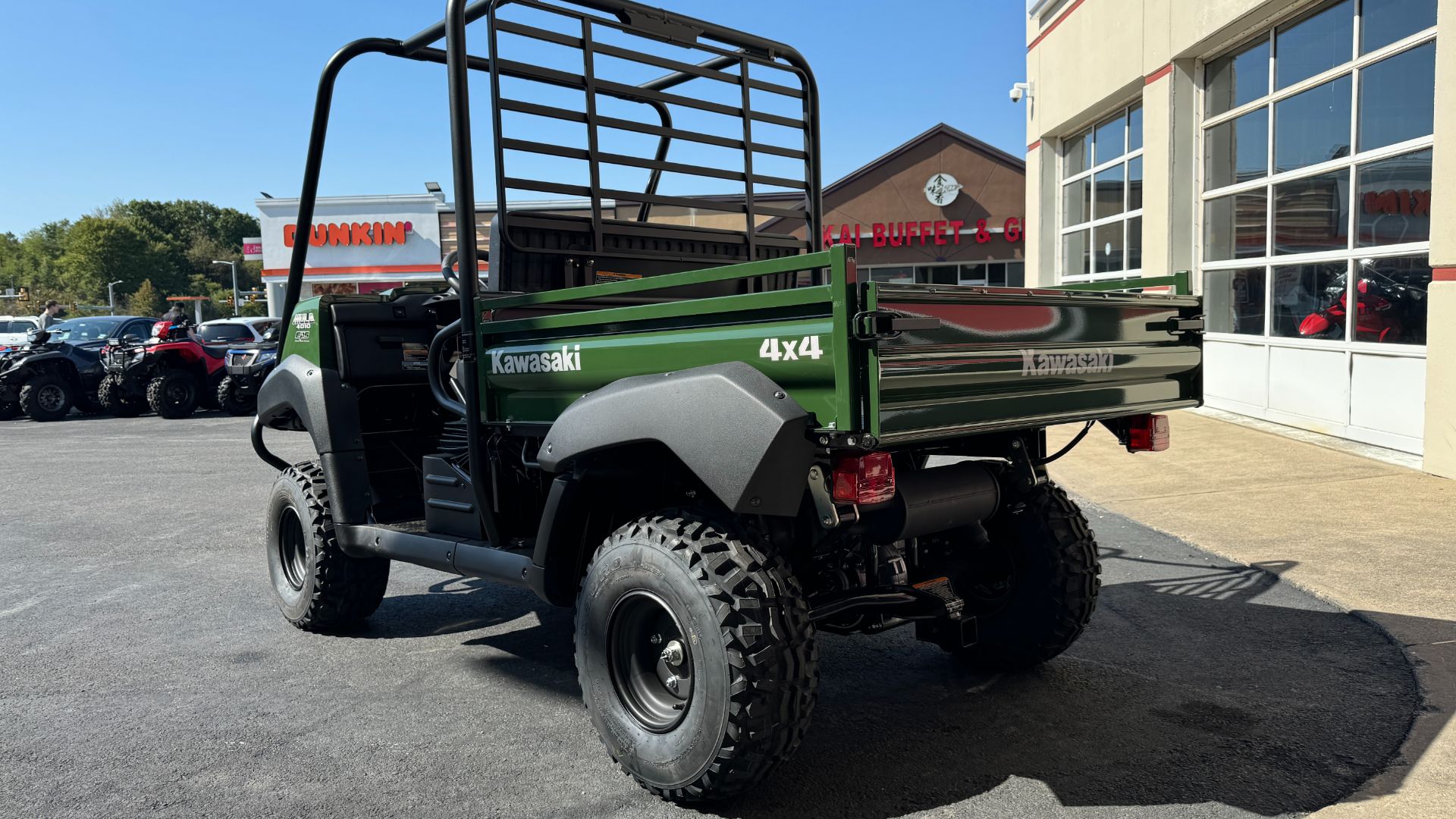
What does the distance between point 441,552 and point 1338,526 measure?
17.3 feet

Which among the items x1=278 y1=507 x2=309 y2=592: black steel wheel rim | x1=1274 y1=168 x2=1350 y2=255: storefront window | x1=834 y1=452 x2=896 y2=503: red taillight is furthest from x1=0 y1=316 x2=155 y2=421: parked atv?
x1=834 y1=452 x2=896 y2=503: red taillight

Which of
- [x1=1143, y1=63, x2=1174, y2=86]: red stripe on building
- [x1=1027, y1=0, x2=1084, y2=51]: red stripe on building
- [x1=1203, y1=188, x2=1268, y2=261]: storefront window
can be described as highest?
[x1=1027, y1=0, x2=1084, y2=51]: red stripe on building

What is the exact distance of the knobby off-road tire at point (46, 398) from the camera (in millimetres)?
16984

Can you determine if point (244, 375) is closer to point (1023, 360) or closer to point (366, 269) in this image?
point (1023, 360)

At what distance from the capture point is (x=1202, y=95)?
11.5m

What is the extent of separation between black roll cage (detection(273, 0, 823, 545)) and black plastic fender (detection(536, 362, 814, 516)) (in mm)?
998

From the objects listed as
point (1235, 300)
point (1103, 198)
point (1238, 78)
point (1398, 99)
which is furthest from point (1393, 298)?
point (1103, 198)

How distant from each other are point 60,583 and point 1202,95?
442 inches

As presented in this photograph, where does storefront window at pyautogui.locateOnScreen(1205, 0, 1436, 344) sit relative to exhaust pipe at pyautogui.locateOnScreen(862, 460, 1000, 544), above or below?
above

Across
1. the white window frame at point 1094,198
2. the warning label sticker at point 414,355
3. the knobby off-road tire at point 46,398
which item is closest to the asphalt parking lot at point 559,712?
the warning label sticker at point 414,355

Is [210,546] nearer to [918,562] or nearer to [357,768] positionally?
[357,768]

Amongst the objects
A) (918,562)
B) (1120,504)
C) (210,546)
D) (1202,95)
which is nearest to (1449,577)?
(1120,504)

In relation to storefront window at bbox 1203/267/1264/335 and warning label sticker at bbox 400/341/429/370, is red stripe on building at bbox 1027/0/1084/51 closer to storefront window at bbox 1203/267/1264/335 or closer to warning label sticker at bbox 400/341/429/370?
storefront window at bbox 1203/267/1264/335

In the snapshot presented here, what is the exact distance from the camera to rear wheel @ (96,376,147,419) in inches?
679
